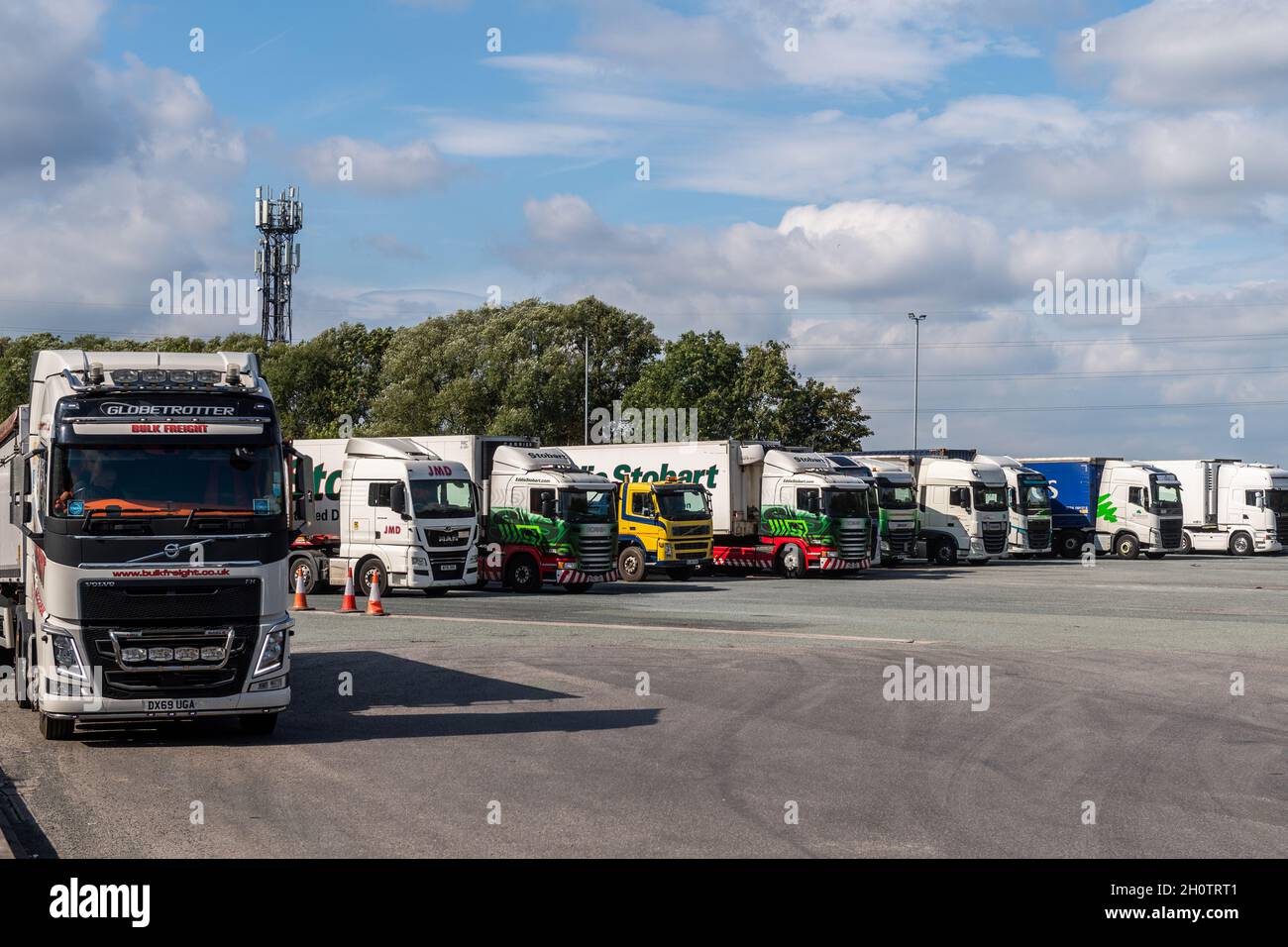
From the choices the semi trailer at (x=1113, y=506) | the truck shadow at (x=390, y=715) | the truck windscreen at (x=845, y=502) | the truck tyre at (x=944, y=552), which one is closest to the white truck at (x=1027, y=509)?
the semi trailer at (x=1113, y=506)

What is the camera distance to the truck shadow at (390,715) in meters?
12.4

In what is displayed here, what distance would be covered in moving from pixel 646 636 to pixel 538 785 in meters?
11.6

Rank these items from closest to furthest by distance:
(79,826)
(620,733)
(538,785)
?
1. (79,826)
2. (538,785)
3. (620,733)

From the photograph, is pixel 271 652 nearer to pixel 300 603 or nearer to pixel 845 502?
pixel 300 603

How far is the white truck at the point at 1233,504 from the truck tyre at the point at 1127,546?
11.3 feet

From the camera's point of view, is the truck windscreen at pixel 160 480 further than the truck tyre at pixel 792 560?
No

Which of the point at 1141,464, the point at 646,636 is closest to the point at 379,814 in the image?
the point at 646,636

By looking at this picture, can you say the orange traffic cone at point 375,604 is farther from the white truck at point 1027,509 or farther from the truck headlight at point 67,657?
the white truck at point 1027,509

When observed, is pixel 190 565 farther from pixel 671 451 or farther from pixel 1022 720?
pixel 671 451

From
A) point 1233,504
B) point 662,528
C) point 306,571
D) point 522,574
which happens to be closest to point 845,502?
point 662,528

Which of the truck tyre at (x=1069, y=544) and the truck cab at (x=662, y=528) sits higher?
the truck cab at (x=662, y=528)

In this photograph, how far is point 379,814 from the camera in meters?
A: 9.14

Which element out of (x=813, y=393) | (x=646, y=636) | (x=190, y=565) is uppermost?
(x=813, y=393)

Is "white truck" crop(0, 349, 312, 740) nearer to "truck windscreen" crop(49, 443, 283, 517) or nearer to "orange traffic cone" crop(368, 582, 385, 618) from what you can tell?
"truck windscreen" crop(49, 443, 283, 517)
